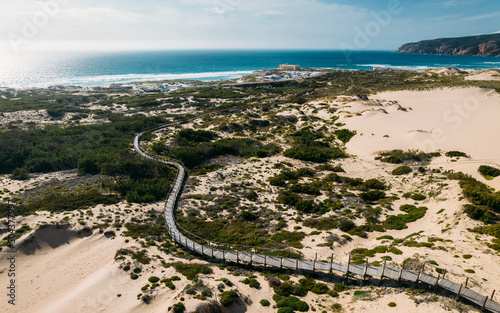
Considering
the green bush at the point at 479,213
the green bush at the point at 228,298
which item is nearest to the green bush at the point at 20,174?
the green bush at the point at 228,298

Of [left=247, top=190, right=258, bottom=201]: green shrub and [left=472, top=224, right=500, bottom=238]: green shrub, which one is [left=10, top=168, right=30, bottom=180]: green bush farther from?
[left=472, top=224, right=500, bottom=238]: green shrub

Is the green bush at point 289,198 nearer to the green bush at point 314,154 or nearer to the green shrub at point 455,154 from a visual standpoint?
the green bush at point 314,154

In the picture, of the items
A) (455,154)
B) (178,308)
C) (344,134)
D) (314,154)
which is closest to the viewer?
(178,308)

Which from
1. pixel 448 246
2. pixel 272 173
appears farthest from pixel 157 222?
pixel 448 246

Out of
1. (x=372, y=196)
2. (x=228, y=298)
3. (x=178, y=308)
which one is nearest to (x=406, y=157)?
(x=372, y=196)

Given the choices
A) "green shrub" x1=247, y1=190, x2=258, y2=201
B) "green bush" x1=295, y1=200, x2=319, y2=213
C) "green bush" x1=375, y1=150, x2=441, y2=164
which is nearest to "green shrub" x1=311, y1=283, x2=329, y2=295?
"green bush" x1=295, y1=200, x2=319, y2=213

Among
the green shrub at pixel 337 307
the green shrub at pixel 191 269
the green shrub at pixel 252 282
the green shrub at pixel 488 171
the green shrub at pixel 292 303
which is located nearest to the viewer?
the green shrub at pixel 337 307

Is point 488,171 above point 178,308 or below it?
above

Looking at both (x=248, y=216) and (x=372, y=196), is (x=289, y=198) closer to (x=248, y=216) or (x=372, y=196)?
(x=248, y=216)
